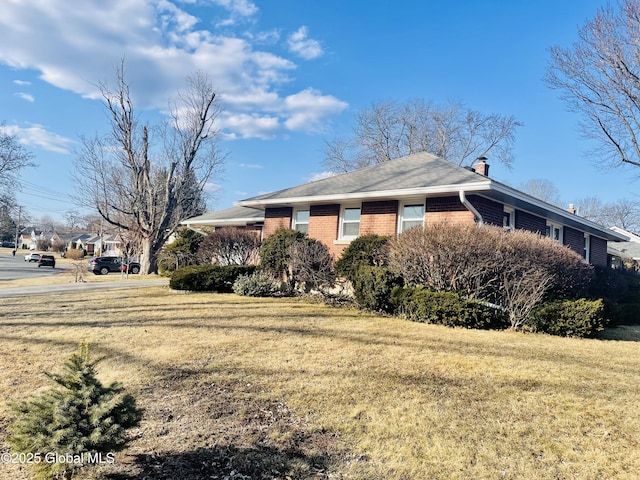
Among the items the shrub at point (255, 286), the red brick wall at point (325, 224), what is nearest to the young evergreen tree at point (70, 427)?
the shrub at point (255, 286)

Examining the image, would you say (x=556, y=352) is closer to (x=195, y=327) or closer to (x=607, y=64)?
(x=195, y=327)

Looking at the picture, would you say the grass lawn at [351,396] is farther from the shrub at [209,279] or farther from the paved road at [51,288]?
the paved road at [51,288]

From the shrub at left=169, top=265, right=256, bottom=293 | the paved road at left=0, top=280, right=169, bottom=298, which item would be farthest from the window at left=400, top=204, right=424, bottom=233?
the paved road at left=0, top=280, right=169, bottom=298

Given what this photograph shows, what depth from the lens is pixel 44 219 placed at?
121m

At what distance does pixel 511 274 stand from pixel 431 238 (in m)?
1.74

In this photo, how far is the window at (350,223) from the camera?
13.5 meters

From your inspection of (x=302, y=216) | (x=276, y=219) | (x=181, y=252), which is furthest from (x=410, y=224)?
(x=181, y=252)

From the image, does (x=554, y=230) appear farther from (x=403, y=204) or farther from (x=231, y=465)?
(x=231, y=465)

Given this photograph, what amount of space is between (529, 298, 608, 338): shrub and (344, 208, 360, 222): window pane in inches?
263

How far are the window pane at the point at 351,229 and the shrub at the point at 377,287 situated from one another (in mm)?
3891

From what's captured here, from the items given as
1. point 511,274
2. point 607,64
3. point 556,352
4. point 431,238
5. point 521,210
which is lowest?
point 556,352

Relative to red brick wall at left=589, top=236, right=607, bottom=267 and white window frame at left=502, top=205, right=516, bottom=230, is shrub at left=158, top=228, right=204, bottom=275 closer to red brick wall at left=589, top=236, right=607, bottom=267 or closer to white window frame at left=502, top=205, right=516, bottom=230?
white window frame at left=502, top=205, right=516, bottom=230

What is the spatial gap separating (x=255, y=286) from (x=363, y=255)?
3.41m

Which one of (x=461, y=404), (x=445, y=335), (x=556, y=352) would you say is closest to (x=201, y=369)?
(x=461, y=404)
